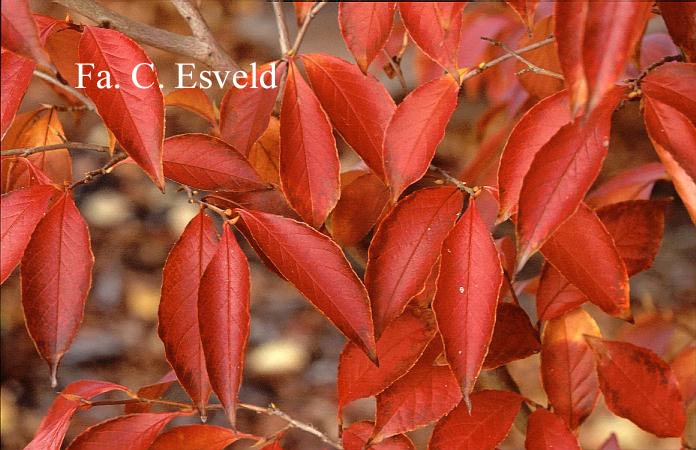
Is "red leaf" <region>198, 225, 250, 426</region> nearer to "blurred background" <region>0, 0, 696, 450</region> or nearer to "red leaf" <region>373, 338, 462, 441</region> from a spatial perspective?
"red leaf" <region>373, 338, 462, 441</region>

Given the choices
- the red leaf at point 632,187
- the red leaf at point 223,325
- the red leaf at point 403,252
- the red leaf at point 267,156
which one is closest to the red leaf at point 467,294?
the red leaf at point 403,252

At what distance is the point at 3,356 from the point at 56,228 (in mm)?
897

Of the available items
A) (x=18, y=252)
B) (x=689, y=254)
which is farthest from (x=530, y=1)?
(x=689, y=254)

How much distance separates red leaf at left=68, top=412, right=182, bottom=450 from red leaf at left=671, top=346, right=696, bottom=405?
0.55m

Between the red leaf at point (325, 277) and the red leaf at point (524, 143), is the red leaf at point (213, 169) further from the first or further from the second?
the red leaf at point (524, 143)

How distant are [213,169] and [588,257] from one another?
10.3 inches

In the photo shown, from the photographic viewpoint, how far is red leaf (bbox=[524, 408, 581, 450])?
0.55 meters

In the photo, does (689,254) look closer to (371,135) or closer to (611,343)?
(611,343)

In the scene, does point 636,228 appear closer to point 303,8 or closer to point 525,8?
point 525,8

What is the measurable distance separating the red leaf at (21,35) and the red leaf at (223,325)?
0.16 meters

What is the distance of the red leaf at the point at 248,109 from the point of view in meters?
0.51

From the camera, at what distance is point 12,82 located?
1.39 feet

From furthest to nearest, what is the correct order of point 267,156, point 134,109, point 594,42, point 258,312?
point 258,312 < point 267,156 < point 134,109 < point 594,42

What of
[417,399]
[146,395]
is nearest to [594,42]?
[417,399]
